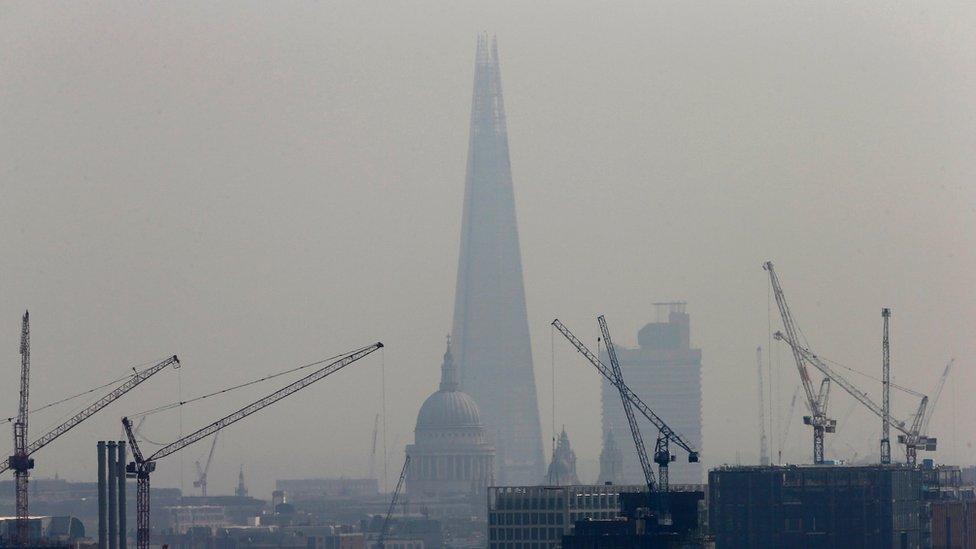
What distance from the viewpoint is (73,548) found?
19775cm

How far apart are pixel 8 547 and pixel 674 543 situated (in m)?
44.0

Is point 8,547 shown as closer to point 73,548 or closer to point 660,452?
point 73,548

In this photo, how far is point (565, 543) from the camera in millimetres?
172500

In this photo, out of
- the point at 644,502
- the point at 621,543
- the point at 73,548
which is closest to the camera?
the point at 621,543

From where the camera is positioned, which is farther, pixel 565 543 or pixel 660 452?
pixel 660 452

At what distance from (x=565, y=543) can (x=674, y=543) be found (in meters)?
5.82

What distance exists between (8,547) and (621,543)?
41977 mm

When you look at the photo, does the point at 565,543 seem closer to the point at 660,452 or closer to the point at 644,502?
the point at 644,502

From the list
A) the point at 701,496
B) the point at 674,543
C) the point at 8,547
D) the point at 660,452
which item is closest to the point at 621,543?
the point at 674,543

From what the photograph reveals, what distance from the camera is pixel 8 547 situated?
7594 inches

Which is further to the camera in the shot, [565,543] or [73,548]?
[73,548]

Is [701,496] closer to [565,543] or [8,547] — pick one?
[565,543]

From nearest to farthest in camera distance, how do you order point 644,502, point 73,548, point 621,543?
1. point 621,543
2. point 644,502
3. point 73,548

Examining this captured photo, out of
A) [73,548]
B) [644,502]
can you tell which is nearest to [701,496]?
[644,502]
